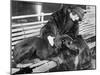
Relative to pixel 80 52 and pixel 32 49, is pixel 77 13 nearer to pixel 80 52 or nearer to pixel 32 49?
pixel 80 52

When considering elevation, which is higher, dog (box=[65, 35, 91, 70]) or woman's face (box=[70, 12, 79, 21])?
woman's face (box=[70, 12, 79, 21])

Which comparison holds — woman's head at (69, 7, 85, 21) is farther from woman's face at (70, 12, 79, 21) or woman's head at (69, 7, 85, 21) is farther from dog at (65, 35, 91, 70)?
dog at (65, 35, 91, 70)

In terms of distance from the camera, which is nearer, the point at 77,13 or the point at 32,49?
the point at 32,49

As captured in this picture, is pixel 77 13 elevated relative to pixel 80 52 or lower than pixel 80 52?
elevated

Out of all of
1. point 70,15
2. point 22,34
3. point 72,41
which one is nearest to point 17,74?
point 22,34

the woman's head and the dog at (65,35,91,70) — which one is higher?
the woman's head

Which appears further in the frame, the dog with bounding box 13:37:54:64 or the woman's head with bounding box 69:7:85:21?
the woman's head with bounding box 69:7:85:21

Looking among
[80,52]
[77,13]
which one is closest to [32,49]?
[80,52]

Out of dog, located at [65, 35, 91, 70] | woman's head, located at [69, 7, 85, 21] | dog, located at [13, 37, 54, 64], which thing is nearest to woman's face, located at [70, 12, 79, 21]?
woman's head, located at [69, 7, 85, 21]

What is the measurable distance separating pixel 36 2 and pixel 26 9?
17cm

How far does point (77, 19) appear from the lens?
90.3 inches

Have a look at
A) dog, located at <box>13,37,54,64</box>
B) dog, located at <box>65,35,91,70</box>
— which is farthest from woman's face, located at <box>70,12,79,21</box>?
dog, located at <box>13,37,54,64</box>

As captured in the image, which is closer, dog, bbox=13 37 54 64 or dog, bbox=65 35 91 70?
dog, bbox=13 37 54 64

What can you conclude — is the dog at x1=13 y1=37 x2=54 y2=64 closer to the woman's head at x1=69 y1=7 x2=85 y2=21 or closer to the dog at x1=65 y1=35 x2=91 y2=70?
the dog at x1=65 y1=35 x2=91 y2=70
